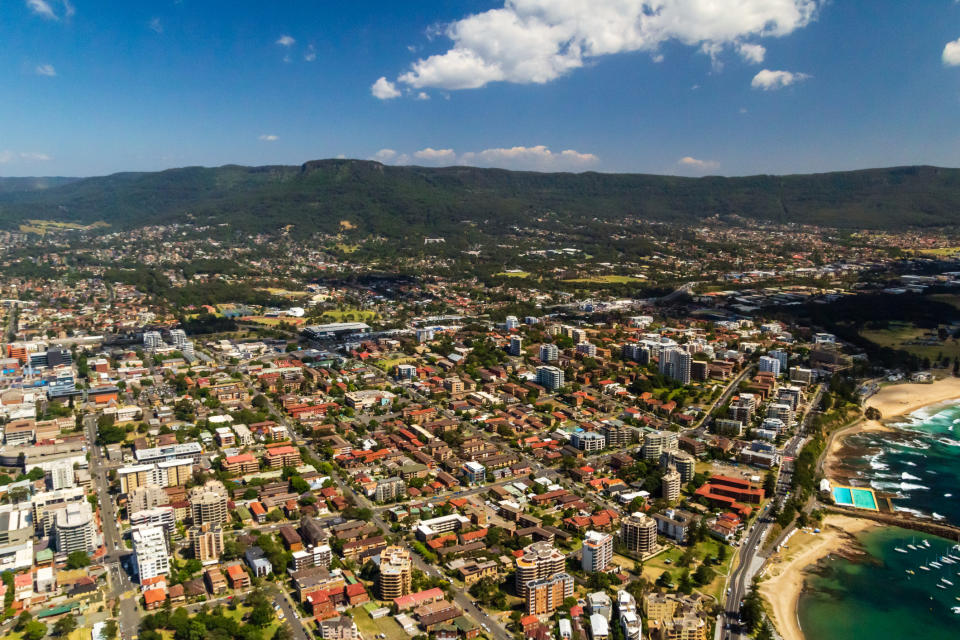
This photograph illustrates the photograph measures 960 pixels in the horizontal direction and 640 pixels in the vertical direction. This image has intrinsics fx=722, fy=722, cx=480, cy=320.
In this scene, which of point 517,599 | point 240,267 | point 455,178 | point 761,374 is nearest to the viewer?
point 517,599

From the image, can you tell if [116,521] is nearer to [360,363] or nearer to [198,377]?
[198,377]

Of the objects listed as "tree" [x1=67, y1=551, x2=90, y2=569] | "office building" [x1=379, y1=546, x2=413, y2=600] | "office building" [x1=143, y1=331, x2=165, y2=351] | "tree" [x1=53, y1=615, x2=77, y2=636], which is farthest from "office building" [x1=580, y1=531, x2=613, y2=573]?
A: "office building" [x1=143, y1=331, x2=165, y2=351]

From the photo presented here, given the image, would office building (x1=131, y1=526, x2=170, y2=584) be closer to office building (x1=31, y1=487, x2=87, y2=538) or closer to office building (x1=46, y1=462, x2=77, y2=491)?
office building (x1=31, y1=487, x2=87, y2=538)

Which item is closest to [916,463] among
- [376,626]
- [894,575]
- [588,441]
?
[894,575]

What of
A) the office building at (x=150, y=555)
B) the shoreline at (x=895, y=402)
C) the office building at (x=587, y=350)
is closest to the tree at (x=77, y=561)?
the office building at (x=150, y=555)

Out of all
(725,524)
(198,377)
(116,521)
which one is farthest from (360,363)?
(725,524)
